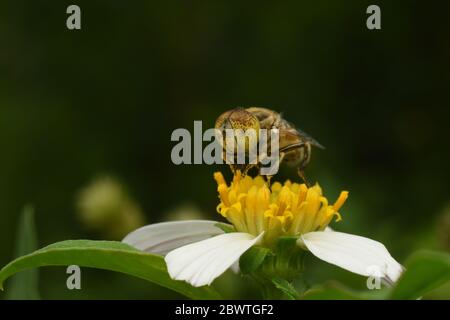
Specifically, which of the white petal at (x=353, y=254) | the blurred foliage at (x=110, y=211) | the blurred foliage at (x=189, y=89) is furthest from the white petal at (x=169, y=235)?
the blurred foliage at (x=189, y=89)

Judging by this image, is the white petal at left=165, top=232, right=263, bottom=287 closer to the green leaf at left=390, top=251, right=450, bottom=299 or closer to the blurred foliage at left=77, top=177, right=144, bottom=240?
the green leaf at left=390, top=251, right=450, bottom=299

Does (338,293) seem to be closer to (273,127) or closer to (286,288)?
(286,288)

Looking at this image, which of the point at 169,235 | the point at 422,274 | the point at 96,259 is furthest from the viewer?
the point at 169,235

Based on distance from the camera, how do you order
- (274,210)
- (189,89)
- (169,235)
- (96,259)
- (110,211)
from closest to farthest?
(96,259) < (274,210) < (169,235) < (110,211) < (189,89)

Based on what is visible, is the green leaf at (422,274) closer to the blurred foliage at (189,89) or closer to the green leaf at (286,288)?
the green leaf at (286,288)

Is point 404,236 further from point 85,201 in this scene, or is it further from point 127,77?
point 127,77

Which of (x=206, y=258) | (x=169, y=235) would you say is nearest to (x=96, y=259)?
(x=206, y=258)
